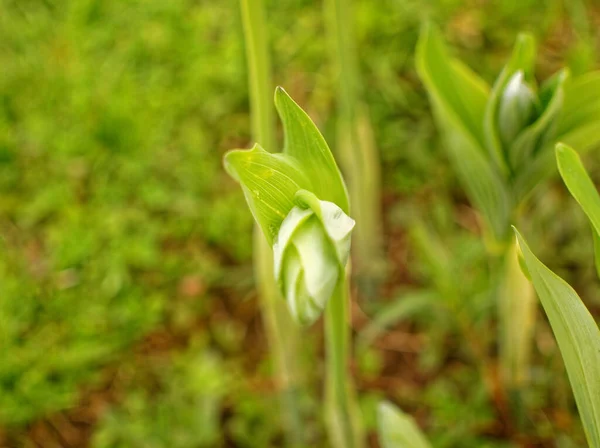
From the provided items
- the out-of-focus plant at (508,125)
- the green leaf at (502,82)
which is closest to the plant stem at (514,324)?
the out-of-focus plant at (508,125)

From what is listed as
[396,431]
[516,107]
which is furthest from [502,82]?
[396,431]

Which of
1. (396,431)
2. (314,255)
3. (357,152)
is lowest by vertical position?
(396,431)

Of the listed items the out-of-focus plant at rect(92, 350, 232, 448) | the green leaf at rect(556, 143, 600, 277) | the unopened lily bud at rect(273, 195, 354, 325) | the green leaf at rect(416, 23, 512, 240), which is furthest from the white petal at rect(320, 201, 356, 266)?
the out-of-focus plant at rect(92, 350, 232, 448)

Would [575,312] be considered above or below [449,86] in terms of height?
below

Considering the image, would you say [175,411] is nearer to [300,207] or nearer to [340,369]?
[340,369]

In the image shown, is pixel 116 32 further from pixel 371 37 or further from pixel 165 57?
pixel 371 37

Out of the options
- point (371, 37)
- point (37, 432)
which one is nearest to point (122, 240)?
point (37, 432)
